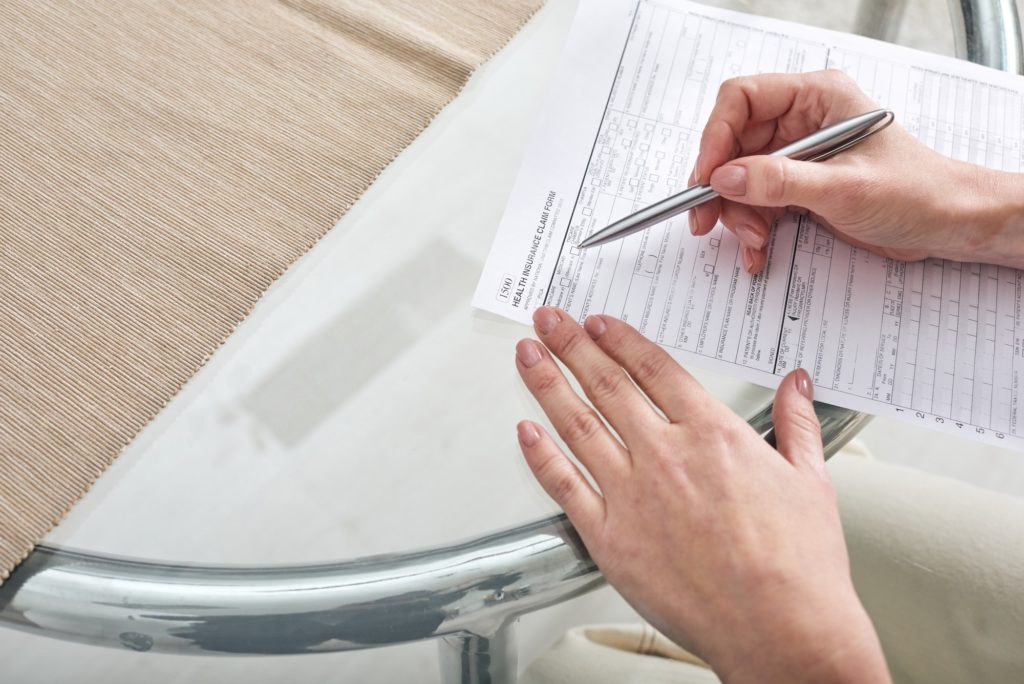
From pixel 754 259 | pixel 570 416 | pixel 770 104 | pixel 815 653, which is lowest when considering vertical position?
pixel 815 653

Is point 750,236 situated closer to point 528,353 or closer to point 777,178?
point 777,178

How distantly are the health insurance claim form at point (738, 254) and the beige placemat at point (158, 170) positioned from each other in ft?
0.37

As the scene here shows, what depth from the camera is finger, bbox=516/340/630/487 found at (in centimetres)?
50

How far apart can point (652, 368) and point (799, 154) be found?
170 mm

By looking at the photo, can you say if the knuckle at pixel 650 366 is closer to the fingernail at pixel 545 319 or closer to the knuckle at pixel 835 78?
the fingernail at pixel 545 319

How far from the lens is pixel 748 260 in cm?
56

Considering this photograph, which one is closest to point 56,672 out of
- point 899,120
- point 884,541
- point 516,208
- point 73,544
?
point 73,544

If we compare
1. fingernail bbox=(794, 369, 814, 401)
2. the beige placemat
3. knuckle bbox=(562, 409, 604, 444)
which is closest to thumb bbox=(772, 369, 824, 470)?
fingernail bbox=(794, 369, 814, 401)

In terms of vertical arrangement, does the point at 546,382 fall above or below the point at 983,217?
below

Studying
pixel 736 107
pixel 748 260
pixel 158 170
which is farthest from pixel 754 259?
pixel 158 170

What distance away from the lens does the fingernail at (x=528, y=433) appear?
0.52 meters

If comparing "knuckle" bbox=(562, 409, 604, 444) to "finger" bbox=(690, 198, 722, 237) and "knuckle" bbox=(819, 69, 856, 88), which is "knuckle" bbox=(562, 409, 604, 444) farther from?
"knuckle" bbox=(819, 69, 856, 88)

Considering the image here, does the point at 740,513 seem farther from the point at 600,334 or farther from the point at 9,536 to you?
the point at 9,536

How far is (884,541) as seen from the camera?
63 cm
